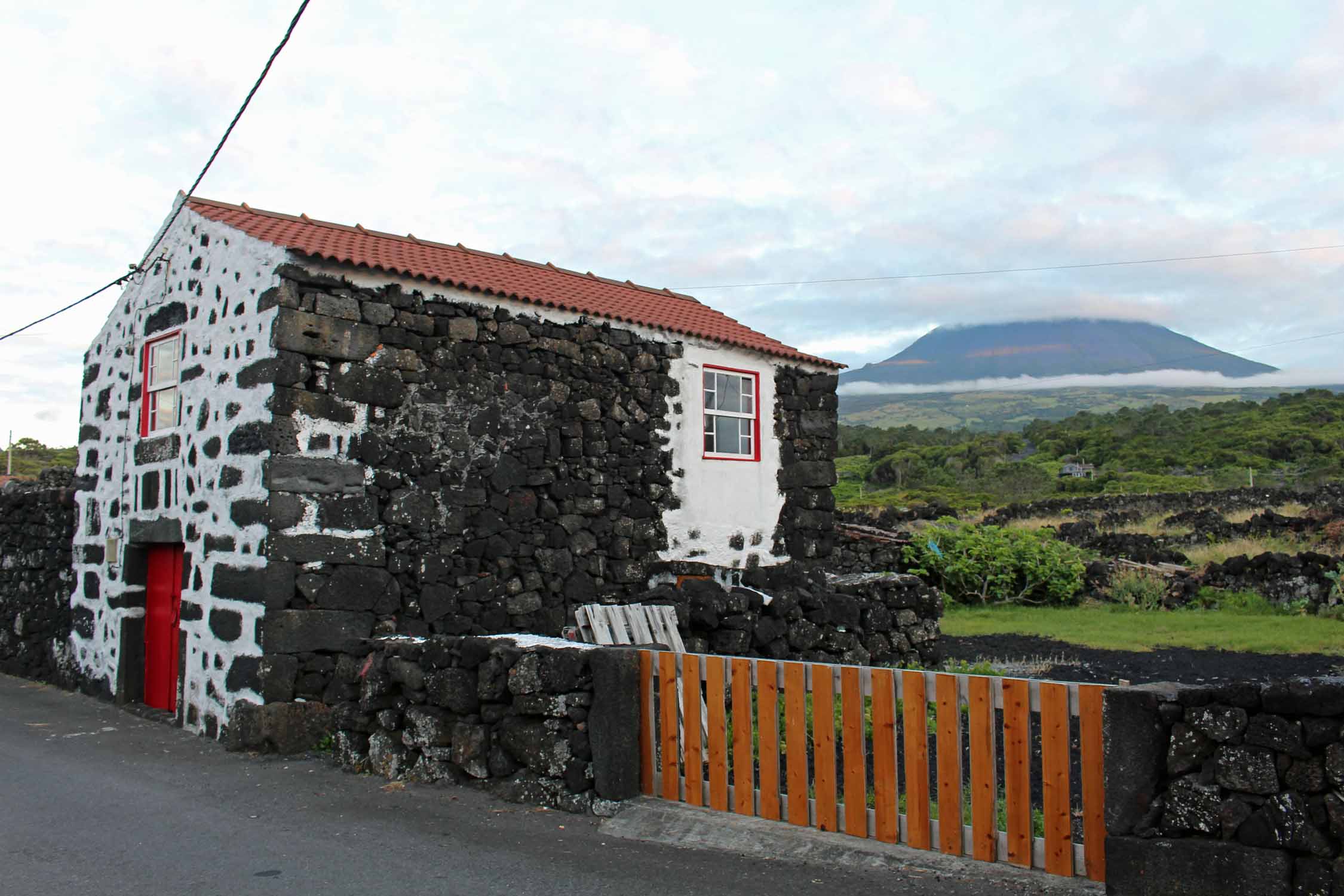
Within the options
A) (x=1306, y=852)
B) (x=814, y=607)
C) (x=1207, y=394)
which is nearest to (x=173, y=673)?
(x=814, y=607)

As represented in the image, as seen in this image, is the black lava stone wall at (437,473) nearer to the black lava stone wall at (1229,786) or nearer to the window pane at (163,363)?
the window pane at (163,363)

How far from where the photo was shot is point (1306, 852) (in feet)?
15.1

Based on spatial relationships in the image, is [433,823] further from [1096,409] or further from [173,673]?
[1096,409]

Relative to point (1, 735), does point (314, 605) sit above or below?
above

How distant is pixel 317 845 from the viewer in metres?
6.58

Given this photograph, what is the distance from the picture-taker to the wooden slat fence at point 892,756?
5387 mm

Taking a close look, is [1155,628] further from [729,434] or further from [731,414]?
[731,414]

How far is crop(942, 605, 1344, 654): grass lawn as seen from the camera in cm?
1442

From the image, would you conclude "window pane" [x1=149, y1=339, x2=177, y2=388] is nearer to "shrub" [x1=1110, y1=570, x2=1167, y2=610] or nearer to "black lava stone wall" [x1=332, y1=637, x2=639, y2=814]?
"black lava stone wall" [x1=332, y1=637, x2=639, y2=814]

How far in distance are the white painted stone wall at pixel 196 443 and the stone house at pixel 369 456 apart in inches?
1.4

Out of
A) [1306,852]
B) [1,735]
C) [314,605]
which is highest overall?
[314,605]

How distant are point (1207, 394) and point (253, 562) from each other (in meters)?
203

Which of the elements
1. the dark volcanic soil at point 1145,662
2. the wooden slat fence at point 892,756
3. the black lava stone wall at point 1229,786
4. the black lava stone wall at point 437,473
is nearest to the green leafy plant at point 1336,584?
the dark volcanic soil at point 1145,662

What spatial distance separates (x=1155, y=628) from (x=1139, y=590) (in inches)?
130
